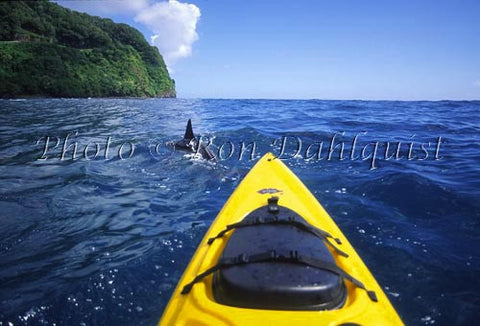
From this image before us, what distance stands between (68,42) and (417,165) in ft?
360

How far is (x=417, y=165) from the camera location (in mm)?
8344

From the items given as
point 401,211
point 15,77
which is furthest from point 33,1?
point 401,211

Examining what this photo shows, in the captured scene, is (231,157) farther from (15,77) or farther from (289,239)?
(15,77)

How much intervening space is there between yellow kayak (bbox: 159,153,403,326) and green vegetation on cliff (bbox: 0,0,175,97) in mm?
67763

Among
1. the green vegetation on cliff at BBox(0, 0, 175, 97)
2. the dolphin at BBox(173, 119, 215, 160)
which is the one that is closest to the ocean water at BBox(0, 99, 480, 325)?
the dolphin at BBox(173, 119, 215, 160)

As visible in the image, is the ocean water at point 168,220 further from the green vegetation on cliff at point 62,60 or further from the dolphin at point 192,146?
the green vegetation on cliff at point 62,60

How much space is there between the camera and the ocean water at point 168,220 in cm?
329

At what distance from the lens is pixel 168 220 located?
5.29m

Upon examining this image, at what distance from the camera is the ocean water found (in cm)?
329

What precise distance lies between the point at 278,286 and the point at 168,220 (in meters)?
3.68

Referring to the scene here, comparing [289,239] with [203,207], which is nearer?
[289,239]

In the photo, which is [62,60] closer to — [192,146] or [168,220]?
[192,146]

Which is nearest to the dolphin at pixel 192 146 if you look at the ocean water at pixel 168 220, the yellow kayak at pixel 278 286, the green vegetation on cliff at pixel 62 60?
the ocean water at pixel 168 220

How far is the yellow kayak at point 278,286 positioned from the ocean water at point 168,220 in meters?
1.15
